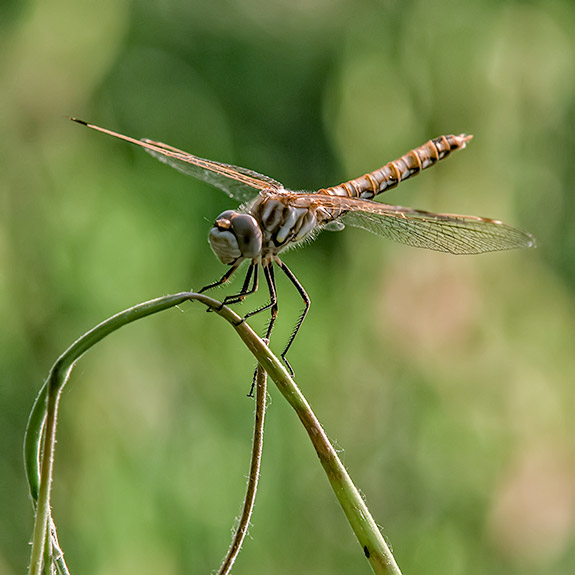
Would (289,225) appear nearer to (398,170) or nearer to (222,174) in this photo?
(222,174)

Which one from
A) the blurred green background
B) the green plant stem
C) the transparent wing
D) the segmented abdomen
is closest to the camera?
the green plant stem

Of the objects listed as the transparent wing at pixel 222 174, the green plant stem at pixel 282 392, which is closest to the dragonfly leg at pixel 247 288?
the transparent wing at pixel 222 174

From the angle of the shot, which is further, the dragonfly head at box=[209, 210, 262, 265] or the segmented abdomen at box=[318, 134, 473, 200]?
the segmented abdomen at box=[318, 134, 473, 200]

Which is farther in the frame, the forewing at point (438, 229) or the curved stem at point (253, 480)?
the forewing at point (438, 229)

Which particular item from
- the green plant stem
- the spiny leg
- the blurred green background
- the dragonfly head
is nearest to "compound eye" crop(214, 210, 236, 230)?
the dragonfly head

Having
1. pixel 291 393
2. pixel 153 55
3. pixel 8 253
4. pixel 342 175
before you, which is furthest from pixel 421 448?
pixel 291 393

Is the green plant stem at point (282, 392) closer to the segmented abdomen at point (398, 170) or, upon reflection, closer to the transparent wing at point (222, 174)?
the transparent wing at point (222, 174)

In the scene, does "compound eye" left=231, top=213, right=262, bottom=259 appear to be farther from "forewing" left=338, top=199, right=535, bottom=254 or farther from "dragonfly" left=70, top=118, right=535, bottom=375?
"forewing" left=338, top=199, right=535, bottom=254

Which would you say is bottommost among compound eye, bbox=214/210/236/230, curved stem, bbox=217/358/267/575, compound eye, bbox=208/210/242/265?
curved stem, bbox=217/358/267/575
